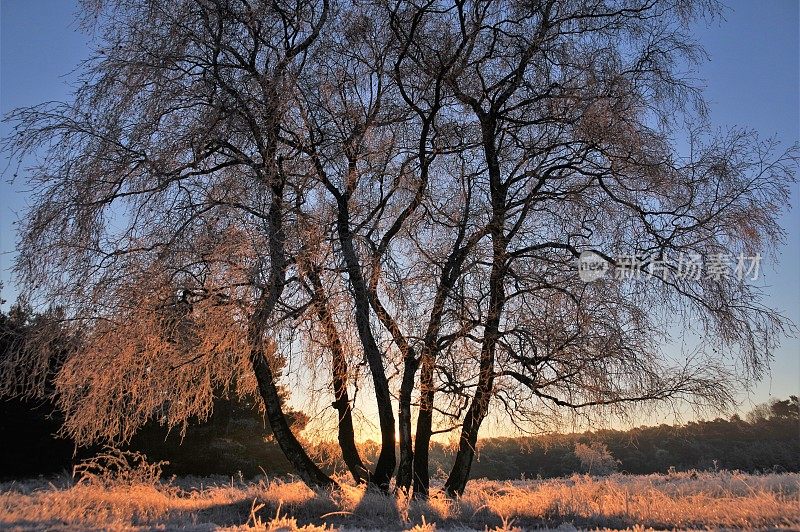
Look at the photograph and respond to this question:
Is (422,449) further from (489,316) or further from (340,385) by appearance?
(489,316)

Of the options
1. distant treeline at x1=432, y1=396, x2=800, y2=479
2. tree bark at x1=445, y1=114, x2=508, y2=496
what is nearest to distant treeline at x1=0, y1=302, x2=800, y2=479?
distant treeline at x1=432, y1=396, x2=800, y2=479

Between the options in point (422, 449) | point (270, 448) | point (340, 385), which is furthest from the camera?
point (270, 448)

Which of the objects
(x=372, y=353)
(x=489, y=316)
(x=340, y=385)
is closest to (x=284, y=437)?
(x=340, y=385)

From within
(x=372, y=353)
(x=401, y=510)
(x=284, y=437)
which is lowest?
(x=401, y=510)

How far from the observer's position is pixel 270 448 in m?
23.1

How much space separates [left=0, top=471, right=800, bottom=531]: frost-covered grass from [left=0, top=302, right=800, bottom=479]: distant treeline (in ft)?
32.0

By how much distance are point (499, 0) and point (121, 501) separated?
7384 millimetres

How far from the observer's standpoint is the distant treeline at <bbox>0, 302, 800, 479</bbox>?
59.1ft

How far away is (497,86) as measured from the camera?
28.7 feet

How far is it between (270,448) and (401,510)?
17869 millimetres

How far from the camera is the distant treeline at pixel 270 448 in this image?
18016mm

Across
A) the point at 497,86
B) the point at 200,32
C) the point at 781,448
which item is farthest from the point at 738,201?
the point at 781,448

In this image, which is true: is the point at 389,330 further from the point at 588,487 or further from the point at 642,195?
the point at 642,195

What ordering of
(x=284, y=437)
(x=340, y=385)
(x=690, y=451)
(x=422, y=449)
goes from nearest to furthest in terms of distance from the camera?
(x=340, y=385), (x=422, y=449), (x=284, y=437), (x=690, y=451)
